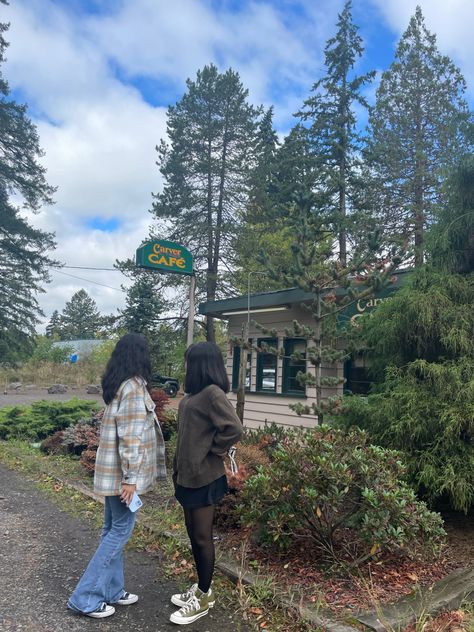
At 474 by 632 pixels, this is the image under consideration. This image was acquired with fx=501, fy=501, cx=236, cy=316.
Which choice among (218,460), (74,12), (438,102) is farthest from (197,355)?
(438,102)

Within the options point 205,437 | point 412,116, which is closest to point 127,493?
point 205,437

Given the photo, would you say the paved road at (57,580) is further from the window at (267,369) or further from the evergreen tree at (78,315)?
the evergreen tree at (78,315)

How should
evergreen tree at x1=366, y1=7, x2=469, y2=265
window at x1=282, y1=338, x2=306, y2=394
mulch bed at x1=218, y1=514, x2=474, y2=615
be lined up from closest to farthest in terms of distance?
mulch bed at x1=218, y1=514, x2=474, y2=615 < window at x1=282, y1=338, x2=306, y2=394 < evergreen tree at x1=366, y1=7, x2=469, y2=265

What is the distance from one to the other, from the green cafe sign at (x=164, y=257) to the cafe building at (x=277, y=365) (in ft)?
3.82

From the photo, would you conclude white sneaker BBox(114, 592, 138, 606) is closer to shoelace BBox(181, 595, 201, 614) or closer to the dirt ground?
shoelace BBox(181, 595, 201, 614)

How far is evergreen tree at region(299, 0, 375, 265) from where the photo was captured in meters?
21.9


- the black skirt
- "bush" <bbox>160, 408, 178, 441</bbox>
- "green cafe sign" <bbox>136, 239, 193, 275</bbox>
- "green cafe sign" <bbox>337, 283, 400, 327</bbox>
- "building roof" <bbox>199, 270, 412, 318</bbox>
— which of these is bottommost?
"bush" <bbox>160, 408, 178, 441</bbox>

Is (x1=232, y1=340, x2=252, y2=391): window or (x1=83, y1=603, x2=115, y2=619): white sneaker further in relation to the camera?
(x1=232, y1=340, x2=252, y2=391): window

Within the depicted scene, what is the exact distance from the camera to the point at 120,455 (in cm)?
319

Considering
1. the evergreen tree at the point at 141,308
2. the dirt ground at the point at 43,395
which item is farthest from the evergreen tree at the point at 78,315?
the evergreen tree at the point at 141,308

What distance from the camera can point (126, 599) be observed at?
3.44 meters

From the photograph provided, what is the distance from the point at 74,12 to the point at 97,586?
8385 millimetres

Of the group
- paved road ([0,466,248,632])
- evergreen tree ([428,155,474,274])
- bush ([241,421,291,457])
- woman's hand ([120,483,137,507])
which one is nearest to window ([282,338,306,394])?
bush ([241,421,291,457])

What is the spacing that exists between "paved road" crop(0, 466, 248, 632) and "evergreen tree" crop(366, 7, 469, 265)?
16718 millimetres
